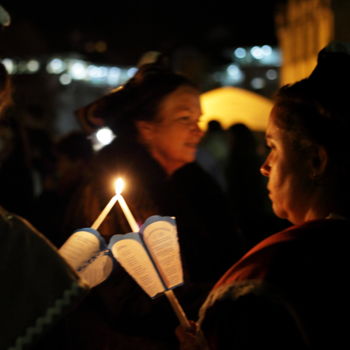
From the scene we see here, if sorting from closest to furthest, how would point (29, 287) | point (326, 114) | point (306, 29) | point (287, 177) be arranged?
point (29, 287) < point (326, 114) < point (287, 177) < point (306, 29)

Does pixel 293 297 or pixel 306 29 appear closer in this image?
pixel 293 297

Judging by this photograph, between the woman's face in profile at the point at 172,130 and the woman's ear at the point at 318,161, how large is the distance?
A: 46.0 inches

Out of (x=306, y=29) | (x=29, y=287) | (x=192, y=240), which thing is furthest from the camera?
(x=306, y=29)

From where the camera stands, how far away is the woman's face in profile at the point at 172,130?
8.95ft

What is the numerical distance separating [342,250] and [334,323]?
0.58ft

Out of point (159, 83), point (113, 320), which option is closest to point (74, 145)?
point (159, 83)

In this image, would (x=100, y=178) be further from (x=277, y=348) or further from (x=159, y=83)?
(x=277, y=348)

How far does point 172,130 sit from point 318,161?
1.20 meters

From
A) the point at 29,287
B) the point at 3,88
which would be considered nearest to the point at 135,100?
the point at 3,88

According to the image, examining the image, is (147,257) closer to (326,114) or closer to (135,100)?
(326,114)

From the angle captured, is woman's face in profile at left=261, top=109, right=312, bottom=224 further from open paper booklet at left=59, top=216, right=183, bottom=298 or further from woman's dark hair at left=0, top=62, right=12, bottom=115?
woman's dark hair at left=0, top=62, right=12, bottom=115

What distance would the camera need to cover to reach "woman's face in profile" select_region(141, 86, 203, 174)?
8.95 feet

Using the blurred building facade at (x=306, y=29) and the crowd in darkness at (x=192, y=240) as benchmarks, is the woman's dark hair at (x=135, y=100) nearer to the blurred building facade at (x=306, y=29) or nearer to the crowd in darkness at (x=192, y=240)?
the crowd in darkness at (x=192, y=240)

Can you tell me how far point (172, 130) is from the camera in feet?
8.96
